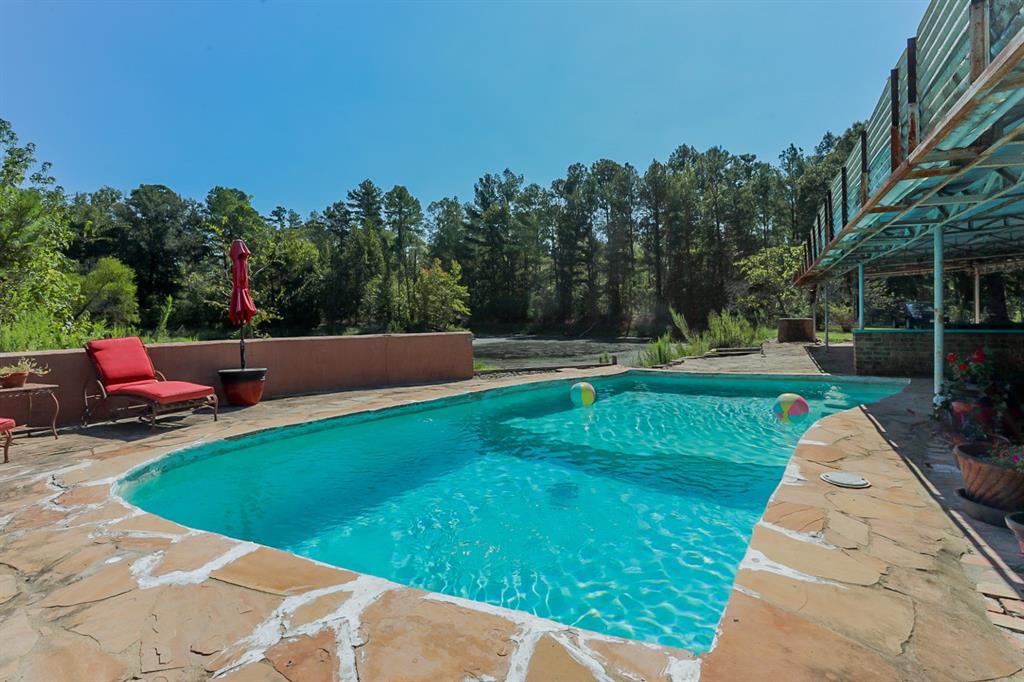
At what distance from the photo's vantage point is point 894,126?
3490 mm

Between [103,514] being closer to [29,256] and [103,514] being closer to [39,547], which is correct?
[39,547]

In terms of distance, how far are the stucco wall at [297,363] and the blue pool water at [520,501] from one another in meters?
1.86

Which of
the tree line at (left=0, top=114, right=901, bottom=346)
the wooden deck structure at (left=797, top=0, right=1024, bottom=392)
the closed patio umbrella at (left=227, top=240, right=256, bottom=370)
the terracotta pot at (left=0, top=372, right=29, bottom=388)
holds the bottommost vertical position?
the terracotta pot at (left=0, top=372, right=29, bottom=388)

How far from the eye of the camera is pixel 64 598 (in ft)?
6.18

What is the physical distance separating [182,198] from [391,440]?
41.5 metres

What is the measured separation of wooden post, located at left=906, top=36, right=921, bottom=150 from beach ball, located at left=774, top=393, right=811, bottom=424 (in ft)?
11.1

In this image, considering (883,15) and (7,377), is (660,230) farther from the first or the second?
(7,377)

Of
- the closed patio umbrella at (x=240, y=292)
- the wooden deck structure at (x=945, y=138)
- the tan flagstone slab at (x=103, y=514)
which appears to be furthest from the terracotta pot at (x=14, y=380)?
the wooden deck structure at (x=945, y=138)

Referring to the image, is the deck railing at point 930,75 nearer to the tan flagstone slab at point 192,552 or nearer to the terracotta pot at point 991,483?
the terracotta pot at point 991,483

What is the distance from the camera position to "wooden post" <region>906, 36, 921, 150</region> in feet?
10.2

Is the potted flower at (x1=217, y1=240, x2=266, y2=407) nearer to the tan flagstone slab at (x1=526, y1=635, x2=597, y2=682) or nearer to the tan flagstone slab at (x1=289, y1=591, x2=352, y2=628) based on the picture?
the tan flagstone slab at (x1=289, y1=591, x2=352, y2=628)

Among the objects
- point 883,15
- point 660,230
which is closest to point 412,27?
point 883,15

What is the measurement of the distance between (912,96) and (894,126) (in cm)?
34

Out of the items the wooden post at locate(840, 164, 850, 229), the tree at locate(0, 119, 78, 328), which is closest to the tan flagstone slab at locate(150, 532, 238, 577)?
the wooden post at locate(840, 164, 850, 229)
